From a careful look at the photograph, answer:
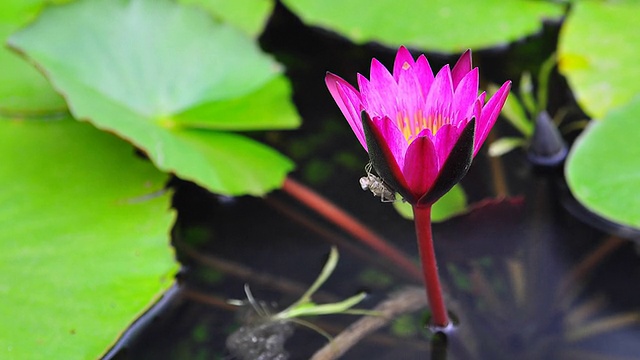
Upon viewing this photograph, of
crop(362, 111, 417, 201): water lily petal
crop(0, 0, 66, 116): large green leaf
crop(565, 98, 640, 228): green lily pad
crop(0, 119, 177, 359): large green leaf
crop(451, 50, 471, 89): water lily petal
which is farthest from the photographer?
crop(0, 0, 66, 116): large green leaf

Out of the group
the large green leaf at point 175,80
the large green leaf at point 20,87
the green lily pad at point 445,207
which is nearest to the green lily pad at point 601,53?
the green lily pad at point 445,207

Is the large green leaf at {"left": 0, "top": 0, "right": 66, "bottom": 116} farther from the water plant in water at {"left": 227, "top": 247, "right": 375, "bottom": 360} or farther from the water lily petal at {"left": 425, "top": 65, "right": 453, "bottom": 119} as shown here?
the water lily petal at {"left": 425, "top": 65, "right": 453, "bottom": 119}

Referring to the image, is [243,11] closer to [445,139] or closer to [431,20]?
[431,20]

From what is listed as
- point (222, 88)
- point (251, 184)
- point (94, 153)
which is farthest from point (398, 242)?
point (94, 153)

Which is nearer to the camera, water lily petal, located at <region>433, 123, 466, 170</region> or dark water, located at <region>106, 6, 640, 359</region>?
water lily petal, located at <region>433, 123, 466, 170</region>

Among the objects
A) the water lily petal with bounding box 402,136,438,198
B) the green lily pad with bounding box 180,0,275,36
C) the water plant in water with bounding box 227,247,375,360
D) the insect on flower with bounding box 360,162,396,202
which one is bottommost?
the water plant in water with bounding box 227,247,375,360

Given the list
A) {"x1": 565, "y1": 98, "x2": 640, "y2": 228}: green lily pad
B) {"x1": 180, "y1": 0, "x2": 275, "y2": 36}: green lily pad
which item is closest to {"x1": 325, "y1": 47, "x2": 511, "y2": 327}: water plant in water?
{"x1": 565, "y1": 98, "x2": 640, "y2": 228}: green lily pad
